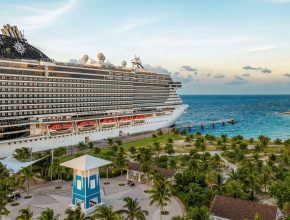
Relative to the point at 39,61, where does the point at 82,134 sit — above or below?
below

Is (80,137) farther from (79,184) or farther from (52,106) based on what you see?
(79,184)

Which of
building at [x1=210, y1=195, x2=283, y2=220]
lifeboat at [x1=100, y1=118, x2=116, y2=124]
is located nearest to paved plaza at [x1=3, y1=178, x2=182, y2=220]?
building at [x1=210, y1=195, x2=283, y2=220]

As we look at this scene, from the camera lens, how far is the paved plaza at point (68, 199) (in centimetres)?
4006

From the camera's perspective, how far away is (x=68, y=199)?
44.4m

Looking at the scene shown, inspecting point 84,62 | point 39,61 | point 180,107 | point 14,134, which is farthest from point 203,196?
point 180,107

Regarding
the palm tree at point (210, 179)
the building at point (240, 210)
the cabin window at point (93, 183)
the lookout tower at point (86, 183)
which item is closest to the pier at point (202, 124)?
the palm tree at point (210, 179)

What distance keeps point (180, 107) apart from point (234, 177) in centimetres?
7830

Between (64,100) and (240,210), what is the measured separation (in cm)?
5788

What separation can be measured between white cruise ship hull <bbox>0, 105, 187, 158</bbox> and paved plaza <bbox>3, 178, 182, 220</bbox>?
70.9 ft

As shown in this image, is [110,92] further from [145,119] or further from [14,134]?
[14,134]

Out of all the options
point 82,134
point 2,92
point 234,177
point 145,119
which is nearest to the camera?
point 234,177

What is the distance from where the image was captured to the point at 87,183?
131 ft

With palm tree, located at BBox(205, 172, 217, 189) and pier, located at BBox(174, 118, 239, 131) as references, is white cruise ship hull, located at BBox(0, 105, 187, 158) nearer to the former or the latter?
pier, located at BBox(174, 118, 239, 131)

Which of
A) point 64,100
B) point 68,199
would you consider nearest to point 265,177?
point 68,199
